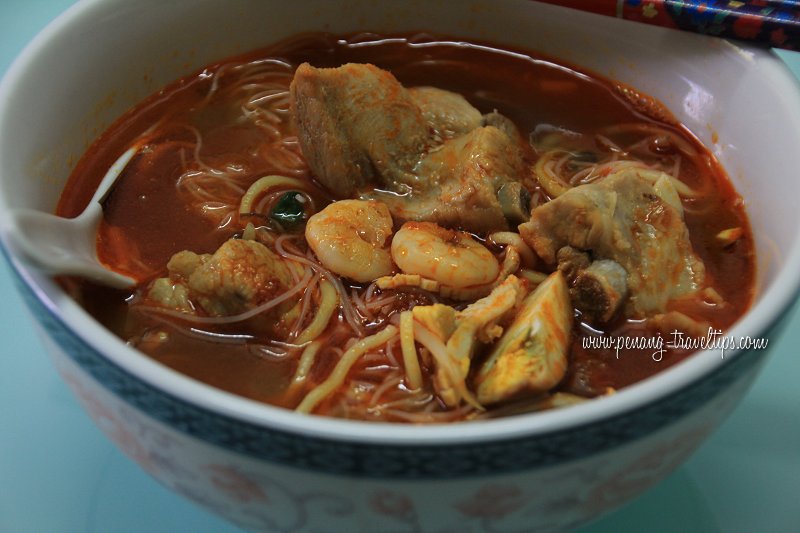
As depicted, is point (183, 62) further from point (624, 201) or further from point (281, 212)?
point (624, 201)

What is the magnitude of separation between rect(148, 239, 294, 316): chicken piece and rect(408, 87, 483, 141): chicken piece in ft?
2.17

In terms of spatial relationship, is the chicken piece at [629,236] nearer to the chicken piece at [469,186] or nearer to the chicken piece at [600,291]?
the chicken piece at [600,291]

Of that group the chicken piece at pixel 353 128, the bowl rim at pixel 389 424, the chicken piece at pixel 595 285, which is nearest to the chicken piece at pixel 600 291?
the chicken piece at pixel 595 285

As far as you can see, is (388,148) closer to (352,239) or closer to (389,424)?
(352,239)

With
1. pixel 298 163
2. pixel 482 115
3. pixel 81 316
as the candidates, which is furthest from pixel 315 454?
pixel 482 115

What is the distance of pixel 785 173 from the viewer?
1.87m

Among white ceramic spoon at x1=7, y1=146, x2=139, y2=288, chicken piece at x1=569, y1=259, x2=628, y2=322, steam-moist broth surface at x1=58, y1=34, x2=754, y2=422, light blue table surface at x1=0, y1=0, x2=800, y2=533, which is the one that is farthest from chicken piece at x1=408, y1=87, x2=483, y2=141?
light blue table surface at x1=0, y1=0, x2=800, y2=533

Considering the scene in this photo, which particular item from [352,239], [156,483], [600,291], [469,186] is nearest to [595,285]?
[600,291]

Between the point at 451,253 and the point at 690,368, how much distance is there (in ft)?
2.22

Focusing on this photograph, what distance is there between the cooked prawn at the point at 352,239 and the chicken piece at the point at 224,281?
0.37 ft

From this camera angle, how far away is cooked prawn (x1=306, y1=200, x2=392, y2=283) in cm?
186

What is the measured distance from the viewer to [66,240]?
1729 millimetres

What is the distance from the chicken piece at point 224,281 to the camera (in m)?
1.76

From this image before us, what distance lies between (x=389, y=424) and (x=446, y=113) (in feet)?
3.97
